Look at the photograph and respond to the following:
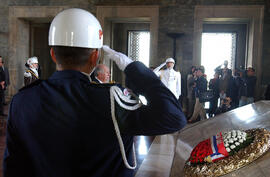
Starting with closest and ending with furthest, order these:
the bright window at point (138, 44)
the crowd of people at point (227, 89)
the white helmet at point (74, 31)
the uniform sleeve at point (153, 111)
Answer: the uniform sleeve at point (153, 111)
the white helmet at point (74, 31)
the crowd of people at point (227, 89)
the bright window at point (138, 44)

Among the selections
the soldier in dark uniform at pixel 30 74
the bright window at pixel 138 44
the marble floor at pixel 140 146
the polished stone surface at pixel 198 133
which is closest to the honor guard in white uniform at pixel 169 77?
the marble floor at pixel 140 146

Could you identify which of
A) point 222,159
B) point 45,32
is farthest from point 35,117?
point 45,32

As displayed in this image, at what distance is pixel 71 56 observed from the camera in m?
1.05

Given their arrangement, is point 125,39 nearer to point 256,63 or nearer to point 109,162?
point 256,63

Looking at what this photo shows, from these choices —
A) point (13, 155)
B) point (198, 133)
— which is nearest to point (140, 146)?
A: point (198, 133)

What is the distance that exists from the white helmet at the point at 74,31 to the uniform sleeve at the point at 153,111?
0.77 ft

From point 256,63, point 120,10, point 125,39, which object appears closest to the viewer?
point 256,63

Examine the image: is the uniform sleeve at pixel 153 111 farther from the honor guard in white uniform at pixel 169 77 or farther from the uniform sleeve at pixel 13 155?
the honor guard in white uniform at pixel 169 77

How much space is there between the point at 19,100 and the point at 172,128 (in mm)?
604

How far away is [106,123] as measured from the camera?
98cm

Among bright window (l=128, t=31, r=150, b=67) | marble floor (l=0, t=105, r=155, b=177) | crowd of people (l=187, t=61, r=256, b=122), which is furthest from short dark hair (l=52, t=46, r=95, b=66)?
bright window (l=128, t=31, r=150, b=67)

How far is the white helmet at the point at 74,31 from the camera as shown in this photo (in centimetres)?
105

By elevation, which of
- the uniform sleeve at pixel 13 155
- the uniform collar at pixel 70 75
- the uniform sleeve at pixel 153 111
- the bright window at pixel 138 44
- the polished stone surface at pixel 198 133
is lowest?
the polished stone surface at pixel 198 133

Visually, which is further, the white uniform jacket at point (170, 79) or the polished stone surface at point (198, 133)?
the white uniform jacket at point (170, 79)
